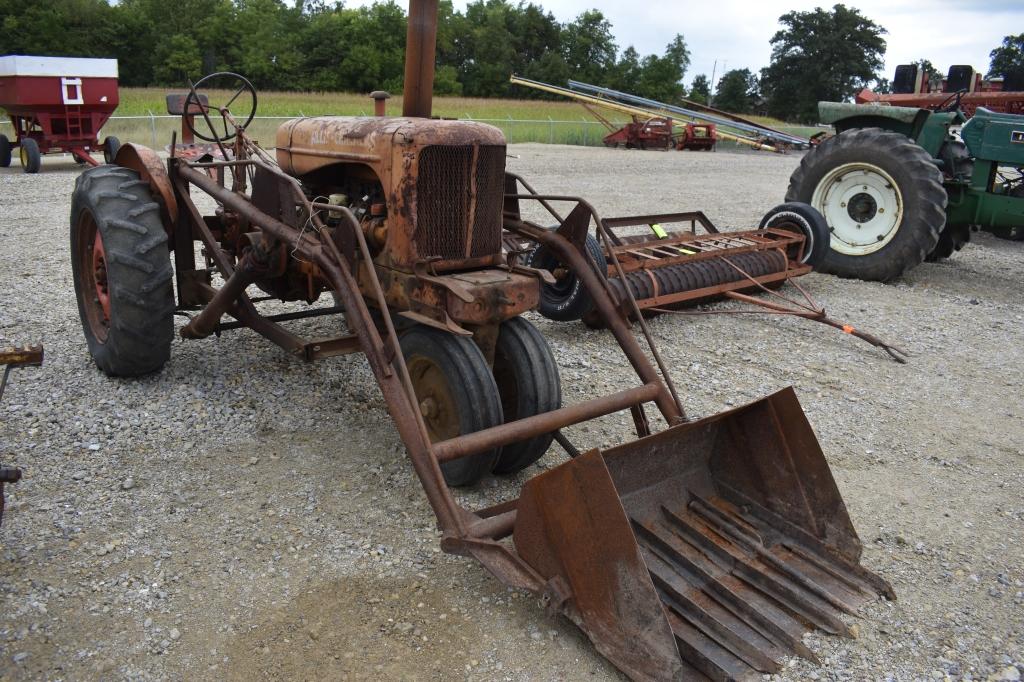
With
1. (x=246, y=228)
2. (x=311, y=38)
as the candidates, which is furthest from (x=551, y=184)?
(x=311, y=38)

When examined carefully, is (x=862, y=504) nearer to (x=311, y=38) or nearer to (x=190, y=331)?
(x=190, y=331)

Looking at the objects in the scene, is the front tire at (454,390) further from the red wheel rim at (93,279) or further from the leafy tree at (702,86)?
the leafy tree at (702,86)

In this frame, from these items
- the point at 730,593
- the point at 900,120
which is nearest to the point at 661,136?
the point at 900,120

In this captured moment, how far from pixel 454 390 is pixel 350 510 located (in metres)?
0.71

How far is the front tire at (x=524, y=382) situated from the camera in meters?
3.85

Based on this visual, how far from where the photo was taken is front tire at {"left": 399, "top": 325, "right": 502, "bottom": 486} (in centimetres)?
357

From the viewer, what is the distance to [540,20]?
2411 inches

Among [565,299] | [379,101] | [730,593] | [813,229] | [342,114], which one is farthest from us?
[342,114]

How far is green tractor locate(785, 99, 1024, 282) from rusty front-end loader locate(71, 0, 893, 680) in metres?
5.30

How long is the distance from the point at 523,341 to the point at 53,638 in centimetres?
217

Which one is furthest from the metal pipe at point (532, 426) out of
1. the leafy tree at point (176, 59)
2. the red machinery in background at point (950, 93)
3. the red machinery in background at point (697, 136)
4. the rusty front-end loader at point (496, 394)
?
the leafy tree at point (176, 59)

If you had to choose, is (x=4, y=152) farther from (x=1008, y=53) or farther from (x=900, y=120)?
(x=1008, y=53)

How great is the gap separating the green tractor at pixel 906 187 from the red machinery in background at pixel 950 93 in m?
2.03

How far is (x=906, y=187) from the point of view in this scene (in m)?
8.19
